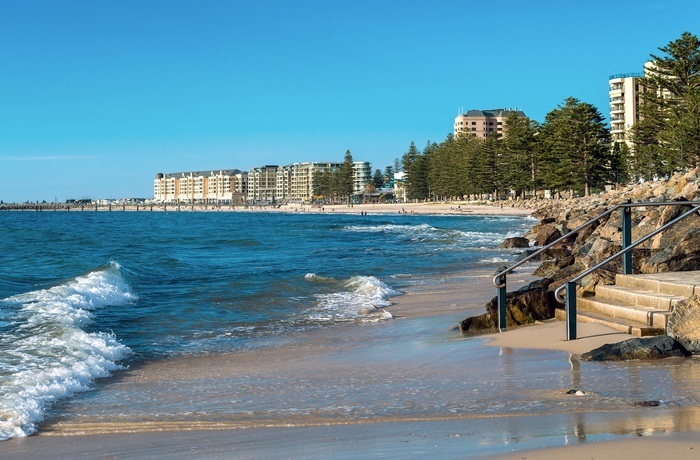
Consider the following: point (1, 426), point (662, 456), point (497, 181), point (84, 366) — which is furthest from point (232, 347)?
point (497, 181)

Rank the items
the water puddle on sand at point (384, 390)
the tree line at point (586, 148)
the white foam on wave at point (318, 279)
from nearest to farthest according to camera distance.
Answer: the water puddle on sand at point (384, 390)
the white foam on wave at point (318, 279)
the tree line at point (586, 148)

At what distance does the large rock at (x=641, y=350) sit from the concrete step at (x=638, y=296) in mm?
802

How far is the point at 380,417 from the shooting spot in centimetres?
505

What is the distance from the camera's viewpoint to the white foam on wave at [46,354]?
5.81 m

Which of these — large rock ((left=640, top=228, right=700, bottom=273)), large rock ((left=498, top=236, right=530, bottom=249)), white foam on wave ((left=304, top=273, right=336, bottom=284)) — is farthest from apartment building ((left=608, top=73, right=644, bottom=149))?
large rock ((left=640, top=228, right=700, bottom=273))

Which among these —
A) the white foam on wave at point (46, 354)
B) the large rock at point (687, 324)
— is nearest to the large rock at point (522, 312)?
the large rock at point (687, 324)

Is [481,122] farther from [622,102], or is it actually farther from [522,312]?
[522,312]

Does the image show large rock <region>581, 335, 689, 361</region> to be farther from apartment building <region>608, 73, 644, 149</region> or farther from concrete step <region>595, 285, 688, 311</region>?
apartment building <region>608, 73, 644, 149</region>

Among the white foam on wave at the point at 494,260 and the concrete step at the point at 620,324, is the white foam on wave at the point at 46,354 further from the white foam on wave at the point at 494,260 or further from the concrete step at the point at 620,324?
the white foam on wave at the point at 494,260

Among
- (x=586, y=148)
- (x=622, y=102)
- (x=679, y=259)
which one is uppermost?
(x=622, y=102)

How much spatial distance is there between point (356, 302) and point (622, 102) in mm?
100471

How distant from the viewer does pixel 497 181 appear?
9519 cm

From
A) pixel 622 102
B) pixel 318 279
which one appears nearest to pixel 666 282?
pixel 318 279

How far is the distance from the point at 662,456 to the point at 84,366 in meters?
5.51
